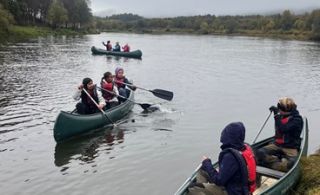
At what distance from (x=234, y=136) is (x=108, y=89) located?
10569 mm

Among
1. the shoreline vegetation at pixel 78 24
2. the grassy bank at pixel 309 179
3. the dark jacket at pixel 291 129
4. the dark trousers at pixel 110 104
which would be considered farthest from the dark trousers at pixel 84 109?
the shoreline vegetation at pixel 78 24

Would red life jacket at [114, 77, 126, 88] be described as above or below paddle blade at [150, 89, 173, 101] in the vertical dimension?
above

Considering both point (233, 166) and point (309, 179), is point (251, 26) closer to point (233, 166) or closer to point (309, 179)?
point (309, 179)

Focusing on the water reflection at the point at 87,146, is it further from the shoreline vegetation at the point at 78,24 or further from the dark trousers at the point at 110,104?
the shoreline vegetation at the point at 78,24

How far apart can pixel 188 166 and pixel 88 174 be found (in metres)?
2.88

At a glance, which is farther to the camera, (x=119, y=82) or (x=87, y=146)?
(x=119, y=82)

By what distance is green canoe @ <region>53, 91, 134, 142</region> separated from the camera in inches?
531

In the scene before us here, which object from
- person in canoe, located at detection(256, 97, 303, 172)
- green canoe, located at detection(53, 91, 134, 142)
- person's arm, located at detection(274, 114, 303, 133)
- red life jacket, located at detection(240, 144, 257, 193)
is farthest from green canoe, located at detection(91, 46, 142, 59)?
red life jacket, located at detection(240, 144, 257, 193)

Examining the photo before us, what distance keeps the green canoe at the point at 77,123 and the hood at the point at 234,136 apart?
7.75 m

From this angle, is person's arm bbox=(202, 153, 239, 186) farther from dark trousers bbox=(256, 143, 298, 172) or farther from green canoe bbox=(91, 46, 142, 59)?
green canoe bbox=(91, 46, 142, 59)

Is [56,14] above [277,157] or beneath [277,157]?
above

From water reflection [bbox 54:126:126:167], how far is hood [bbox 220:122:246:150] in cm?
641

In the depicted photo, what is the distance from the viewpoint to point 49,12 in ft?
→ 337

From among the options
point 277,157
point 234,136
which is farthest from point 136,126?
point 234,136
